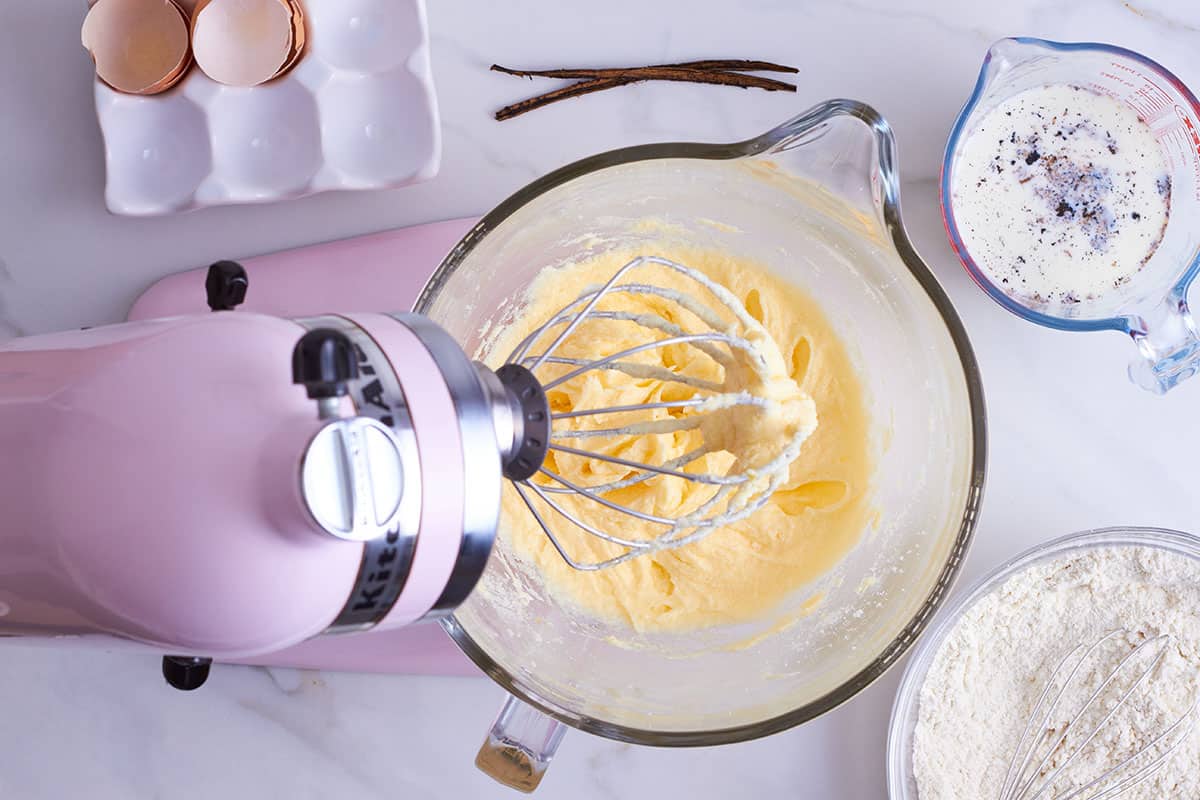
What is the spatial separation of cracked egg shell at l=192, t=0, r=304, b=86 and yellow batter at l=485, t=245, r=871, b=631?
1.17 ft

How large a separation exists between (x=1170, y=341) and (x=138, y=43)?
1042 mm

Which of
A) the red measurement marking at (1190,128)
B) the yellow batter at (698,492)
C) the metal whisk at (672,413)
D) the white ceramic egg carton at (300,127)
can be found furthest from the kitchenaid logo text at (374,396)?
the red measurement marking at (1190,128)

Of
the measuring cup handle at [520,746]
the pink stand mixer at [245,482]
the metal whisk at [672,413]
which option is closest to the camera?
the pink stand mixer at [245,482]

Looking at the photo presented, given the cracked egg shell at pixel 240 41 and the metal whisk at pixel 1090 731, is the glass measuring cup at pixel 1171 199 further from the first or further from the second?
the cracked egg shell at pixel 240 41

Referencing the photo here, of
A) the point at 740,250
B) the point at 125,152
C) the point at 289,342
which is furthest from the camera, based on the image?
the point at 125,152

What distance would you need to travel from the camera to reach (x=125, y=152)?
1.03 m

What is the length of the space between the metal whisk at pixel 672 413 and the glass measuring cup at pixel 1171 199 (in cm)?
31

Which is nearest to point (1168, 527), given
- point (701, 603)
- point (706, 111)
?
point (701, 603)

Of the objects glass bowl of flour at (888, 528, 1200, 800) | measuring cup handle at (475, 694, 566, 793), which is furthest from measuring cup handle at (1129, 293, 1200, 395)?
measuring cup handle at (475, 694, 566, 793)

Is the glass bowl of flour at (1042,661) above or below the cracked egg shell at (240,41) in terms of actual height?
below

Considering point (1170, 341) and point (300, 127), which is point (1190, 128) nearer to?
point (1170, 341)

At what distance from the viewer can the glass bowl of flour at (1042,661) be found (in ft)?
3.20

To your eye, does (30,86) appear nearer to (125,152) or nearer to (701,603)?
(125,152)

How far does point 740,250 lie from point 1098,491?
456mm
